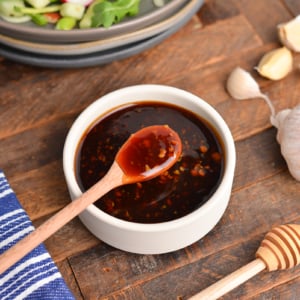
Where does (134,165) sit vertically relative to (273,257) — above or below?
above

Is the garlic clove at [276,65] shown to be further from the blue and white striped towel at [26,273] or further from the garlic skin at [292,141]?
the blue and white striped towel at [26,273]

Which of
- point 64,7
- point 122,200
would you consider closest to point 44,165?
point 122,200

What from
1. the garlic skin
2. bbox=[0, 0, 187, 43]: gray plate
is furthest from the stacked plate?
the garlic skin

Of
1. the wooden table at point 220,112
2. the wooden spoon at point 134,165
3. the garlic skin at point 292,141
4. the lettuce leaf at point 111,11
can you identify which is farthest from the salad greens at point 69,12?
the garlic skin at point 292,141

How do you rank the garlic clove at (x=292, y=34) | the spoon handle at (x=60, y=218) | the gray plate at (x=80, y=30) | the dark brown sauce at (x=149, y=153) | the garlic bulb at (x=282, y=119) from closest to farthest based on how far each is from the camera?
the spoon handle at (x=60, y=218), the dark brown sauce at (x=149, y=153), the garlic bulb at (x=282, y=119), the gray plate at (x=80, y=30), the garlic clove at (x=292, y=34)

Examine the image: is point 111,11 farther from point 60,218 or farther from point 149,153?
point 60,218

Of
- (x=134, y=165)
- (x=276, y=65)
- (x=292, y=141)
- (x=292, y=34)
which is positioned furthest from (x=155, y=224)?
(x=292, y=34)

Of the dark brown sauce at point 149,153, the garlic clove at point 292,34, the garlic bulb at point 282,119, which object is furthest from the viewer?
the garlic clove at point 292,34
